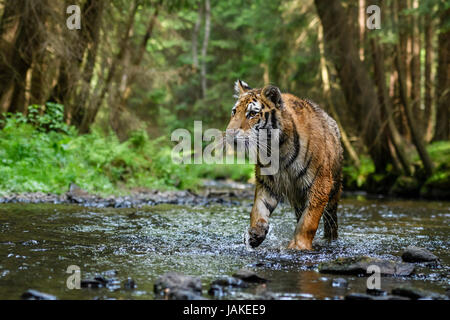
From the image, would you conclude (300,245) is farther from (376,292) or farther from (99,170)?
(99,170)

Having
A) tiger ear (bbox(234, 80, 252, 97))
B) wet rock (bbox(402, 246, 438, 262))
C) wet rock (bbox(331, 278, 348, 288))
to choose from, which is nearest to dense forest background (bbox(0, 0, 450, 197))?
tiger ear (bbox(234, 80, 252, 97))

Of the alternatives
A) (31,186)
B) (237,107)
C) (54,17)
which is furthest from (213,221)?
(54,17)

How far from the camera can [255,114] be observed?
6133 millimetres

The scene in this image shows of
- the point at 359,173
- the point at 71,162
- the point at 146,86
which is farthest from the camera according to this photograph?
the point at 146,86

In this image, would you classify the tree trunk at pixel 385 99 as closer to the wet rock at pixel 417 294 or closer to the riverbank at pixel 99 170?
the riverbank at pixel 99 170

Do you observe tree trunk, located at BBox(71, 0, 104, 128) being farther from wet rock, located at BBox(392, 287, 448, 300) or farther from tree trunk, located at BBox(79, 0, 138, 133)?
wet rock, located at BBox(392, 287, 448, 300)

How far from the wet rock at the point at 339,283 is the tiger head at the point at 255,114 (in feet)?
7.61

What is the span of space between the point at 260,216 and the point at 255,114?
122cm

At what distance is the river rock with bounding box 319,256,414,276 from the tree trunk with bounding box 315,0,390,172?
12020mm

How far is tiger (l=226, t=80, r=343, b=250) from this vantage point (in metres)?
6.09

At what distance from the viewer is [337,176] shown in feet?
24.8

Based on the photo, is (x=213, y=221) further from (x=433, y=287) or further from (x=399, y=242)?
(x=433, y=287)

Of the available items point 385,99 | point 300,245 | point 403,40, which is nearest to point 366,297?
point 300,245

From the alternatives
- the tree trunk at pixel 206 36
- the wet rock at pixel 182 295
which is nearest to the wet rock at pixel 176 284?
the wet rock at pixel 182 295
